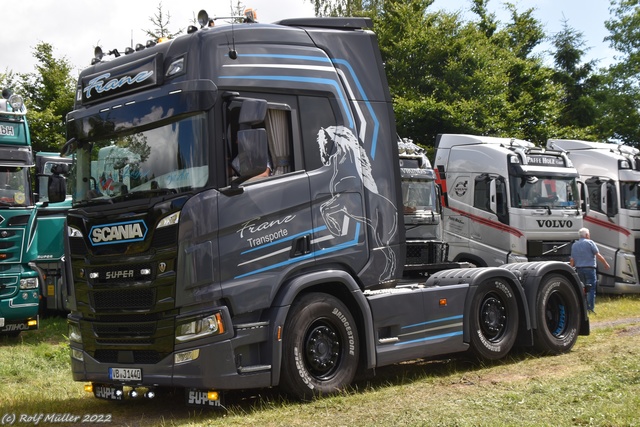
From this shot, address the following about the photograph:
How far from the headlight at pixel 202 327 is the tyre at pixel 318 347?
0.80m

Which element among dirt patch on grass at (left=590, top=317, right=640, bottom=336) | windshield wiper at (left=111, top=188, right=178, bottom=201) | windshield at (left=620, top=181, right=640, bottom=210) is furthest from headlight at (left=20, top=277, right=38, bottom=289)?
windshield at (left=620, top=181, right=640, bottom=210)

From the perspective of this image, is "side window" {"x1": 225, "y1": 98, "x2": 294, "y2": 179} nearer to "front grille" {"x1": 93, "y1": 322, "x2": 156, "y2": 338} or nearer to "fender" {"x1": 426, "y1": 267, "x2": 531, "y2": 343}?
"front grille" {"x1": 93, "y1": 322, "x2": 156, "y2": 338}

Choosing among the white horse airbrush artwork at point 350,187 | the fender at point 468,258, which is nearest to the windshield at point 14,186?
the white horse airbrush artwork at point 350,187

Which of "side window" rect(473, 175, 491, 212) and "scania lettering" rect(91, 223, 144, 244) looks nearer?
"scania lettering" rect(91, 223, 144, 244)

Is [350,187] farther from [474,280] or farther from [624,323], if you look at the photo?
[624,323]

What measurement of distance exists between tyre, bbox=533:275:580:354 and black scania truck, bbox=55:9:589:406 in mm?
2323

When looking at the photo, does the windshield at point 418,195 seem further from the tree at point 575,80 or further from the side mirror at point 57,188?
the tree at point 575,80

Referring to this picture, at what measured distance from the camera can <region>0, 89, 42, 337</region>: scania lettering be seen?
1409cm

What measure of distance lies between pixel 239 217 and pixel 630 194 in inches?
644

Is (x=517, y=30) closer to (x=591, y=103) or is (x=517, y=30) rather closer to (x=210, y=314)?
(x=591, y=103)

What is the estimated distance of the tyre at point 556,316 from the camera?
446 inches

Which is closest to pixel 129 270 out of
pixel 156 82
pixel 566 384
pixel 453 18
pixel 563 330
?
pixel 156 82

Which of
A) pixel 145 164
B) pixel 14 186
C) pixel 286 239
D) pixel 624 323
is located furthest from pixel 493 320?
pixel 14 186

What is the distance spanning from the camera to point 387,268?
9.27 metres
